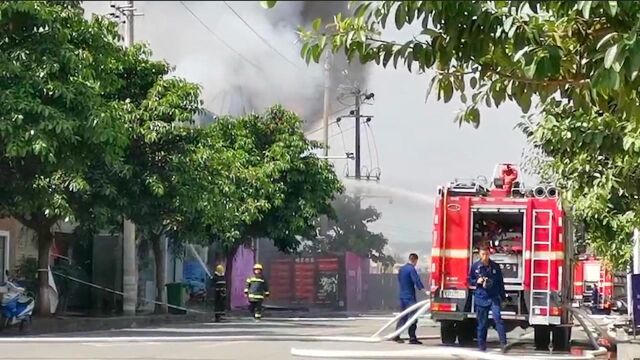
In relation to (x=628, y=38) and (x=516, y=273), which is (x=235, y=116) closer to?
(x=516, y=273)

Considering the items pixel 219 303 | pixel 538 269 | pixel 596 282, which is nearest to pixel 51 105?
pixel 538 269

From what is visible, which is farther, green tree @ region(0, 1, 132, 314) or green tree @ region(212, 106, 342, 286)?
green tree @ region(212, 106, 342, 286)

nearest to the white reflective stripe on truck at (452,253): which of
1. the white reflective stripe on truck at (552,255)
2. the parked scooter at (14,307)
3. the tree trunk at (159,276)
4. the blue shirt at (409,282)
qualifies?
the white reflective stripe on truck at (552,255)

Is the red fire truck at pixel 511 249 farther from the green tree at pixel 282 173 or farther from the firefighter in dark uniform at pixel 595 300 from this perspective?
the firefighter in dark uniform at pixel 595 300

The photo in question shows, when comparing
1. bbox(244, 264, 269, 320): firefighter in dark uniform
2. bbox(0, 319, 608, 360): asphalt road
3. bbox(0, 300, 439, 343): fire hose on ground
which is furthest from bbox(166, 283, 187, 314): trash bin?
bbox(0, 300, 439, 343): fire hose on ground

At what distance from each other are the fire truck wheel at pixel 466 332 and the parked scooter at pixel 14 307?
808cm

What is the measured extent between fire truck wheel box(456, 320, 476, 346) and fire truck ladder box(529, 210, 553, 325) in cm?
193

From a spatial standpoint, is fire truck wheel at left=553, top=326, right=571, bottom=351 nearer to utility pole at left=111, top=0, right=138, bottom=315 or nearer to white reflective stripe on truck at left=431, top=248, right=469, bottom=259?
white reflective stripe on truck at left=431, top=248, right=469, bottom=259

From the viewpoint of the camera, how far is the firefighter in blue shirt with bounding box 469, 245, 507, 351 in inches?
570

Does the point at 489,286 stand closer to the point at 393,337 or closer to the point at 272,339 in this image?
the point at 393,337

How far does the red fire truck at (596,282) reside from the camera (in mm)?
38562

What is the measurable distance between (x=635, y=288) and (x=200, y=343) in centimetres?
744

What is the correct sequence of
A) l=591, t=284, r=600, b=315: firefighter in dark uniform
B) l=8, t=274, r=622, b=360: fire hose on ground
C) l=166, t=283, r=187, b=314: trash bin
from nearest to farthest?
l=8, t=274, r=622, b=360: fire hose on ground < l=166, t=283, r=187, b=314: trash bin < l=591, t=284, r=600, b=315: firefighter in dark uniform

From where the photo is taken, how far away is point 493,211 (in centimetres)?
1559
